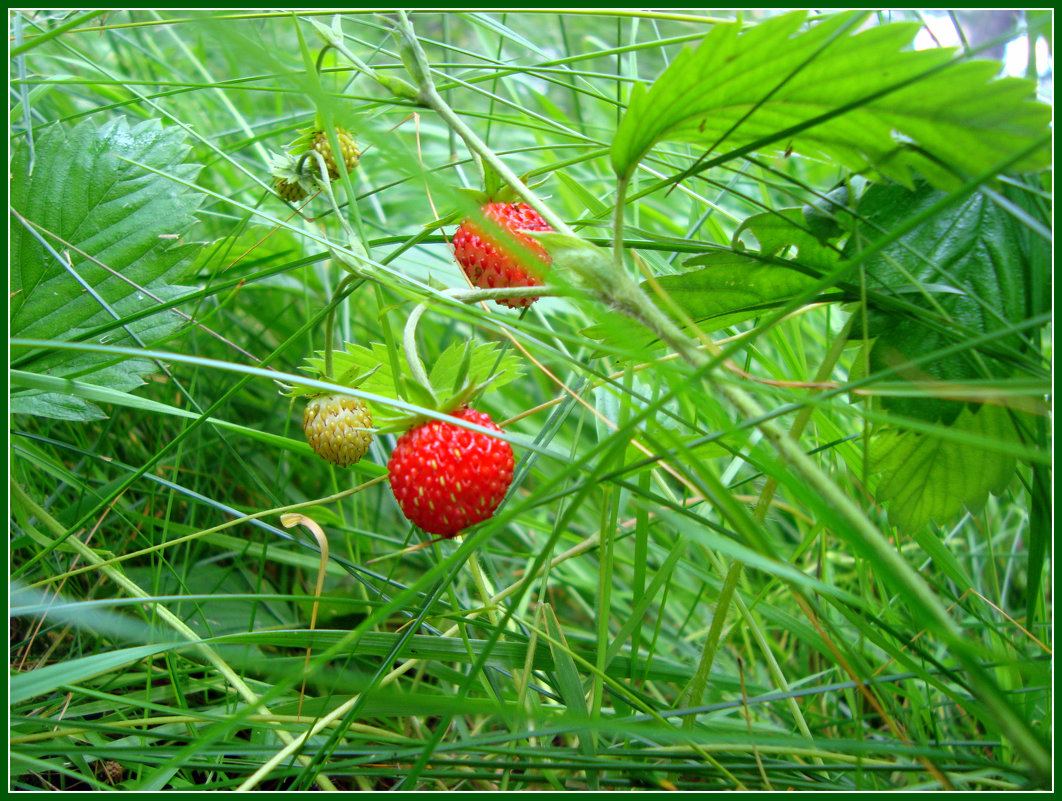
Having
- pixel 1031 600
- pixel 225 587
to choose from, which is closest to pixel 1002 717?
pixel 1031 600

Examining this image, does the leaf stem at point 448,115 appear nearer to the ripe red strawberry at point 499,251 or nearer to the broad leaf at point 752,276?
the ripe red strawberry at point 499,251

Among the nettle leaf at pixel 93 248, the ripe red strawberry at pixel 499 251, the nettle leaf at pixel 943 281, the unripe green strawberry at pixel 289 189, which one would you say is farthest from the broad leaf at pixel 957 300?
the nettle leaf at pixel 93 248

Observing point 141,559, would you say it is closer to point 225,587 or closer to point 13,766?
point 225,587

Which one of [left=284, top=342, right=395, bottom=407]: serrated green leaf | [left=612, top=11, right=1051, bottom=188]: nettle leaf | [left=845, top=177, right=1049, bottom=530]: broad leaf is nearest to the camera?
[left=612, top=11, right=1051, bottom=188]: nettle leaf

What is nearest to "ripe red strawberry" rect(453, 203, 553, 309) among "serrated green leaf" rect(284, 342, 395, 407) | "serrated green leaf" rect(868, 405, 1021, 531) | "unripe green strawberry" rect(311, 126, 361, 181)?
"serrated green leaf" rect(284, 342, 395, 407)

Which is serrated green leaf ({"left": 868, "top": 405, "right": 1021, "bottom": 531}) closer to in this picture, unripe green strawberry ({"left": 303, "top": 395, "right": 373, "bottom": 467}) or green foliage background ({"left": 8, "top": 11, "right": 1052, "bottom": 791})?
green foliage background ({"left": 8, "top": 11, "right": 1052, "bottom": 791})

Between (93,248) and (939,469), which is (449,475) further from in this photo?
(93,248)
